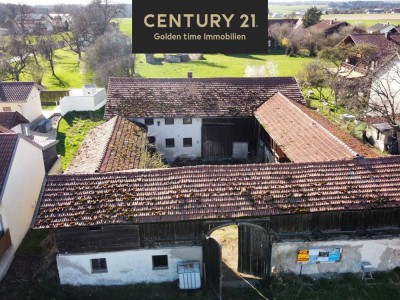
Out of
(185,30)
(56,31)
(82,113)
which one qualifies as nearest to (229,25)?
(185,30)

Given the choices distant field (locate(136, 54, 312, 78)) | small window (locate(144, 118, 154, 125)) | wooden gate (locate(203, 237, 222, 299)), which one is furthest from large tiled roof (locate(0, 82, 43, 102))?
wooden gate (locate(203, 237, 222, 299))

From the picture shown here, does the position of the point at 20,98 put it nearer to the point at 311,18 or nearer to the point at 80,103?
the point at 80,103

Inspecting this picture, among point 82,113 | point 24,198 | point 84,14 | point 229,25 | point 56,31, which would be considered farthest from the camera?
point 56,31

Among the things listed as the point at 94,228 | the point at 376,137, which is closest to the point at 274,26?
the point at 376,137

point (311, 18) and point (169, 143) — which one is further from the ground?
point (311, 18)

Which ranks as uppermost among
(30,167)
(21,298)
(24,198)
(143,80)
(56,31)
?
(56,31)

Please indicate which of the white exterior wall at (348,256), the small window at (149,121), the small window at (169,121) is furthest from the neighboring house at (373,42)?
the white exterior wall at (348,256)

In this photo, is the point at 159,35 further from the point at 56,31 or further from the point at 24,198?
the point at 56,31
